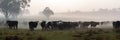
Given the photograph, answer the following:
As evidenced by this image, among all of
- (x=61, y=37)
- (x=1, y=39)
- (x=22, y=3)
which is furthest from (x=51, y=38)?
(x=22, y=3)

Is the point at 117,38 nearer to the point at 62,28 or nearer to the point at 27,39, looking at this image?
the point at 27,39

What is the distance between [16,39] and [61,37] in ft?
16.3

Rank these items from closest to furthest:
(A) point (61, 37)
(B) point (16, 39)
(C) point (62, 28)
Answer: (B) point (16, 39) → (A) point (61, 37) → (C) point (62, 28)

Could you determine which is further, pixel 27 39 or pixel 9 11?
pixel 9 11

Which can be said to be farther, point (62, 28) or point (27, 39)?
point (62, 28)

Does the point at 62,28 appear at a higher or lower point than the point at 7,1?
lower

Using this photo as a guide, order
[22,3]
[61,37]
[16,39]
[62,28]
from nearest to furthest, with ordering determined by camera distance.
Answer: [16,39]
[61,37]
[62,28]
[22,3]

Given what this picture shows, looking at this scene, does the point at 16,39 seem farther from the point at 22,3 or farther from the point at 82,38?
the point at 22,3

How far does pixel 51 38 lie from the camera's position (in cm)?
2919

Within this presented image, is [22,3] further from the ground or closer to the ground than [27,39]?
further from the ground

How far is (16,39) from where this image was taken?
91.7 ft

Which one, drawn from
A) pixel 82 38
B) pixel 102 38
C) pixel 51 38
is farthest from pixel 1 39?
pixel 102 38

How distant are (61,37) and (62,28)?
14.7 metres

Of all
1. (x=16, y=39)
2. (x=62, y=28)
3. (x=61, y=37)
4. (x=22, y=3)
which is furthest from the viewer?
(x=22, y=3)
